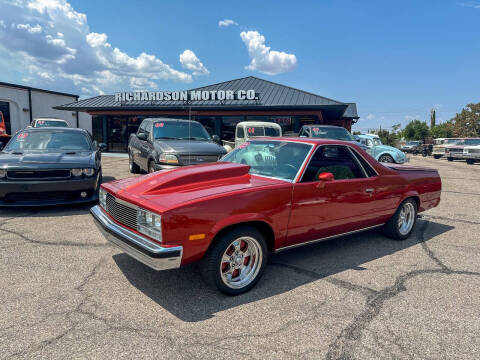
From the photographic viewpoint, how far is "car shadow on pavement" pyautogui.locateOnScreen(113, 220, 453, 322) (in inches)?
119

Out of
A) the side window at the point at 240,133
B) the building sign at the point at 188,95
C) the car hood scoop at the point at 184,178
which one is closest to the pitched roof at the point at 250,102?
the building sign at the point at 188,95

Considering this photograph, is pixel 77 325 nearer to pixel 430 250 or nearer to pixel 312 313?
pixel 312 313

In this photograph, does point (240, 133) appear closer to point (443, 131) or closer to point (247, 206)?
point (247, 206)

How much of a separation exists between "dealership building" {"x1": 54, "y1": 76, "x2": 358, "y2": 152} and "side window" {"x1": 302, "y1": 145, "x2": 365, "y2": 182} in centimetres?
1330

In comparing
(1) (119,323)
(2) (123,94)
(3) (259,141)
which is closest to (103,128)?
(2) (123,94)

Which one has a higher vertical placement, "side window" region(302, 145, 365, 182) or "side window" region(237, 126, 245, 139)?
"side window" region(237, 126, 245, 139)

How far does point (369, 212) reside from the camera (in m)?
4.39

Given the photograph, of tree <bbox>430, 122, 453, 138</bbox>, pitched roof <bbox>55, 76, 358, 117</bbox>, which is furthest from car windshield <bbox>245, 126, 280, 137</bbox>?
tree <bbox>430, 122, 453, 138</bbox>

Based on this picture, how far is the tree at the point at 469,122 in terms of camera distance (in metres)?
54.7

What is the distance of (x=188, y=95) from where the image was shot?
19875 mm

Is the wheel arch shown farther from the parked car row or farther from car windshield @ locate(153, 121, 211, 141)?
the parked car row

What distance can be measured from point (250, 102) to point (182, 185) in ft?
51.6

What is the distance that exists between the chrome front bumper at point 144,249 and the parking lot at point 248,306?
45 centimetres

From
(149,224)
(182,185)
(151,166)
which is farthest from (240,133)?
(149,224)
